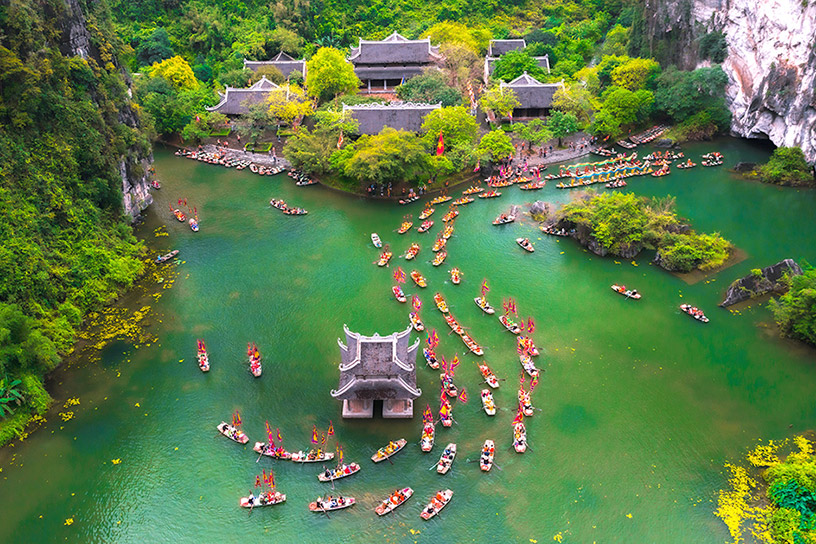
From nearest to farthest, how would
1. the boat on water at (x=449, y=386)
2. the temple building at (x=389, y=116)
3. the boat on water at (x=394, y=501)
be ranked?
1. the boat on water at (x=394, y=501)
2. the boat on water at (x=449, y=386)
3. the temple building at (x=389, y=116)

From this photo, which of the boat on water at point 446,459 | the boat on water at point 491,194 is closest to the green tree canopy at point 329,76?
the boat on water at point 491,194

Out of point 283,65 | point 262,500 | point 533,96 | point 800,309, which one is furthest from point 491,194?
point 283,65

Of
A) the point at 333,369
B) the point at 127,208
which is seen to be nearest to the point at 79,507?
the point at 333,369

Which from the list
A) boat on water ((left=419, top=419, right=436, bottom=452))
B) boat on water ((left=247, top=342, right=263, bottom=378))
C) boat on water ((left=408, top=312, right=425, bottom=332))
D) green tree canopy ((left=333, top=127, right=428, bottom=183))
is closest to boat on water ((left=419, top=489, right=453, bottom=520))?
boat on water ((left=419, top=419, right=436, bottom=452))

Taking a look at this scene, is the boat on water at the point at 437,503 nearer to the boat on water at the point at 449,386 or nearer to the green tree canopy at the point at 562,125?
the boat on water at the point at 449,386

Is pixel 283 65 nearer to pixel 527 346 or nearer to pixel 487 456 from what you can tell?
pixel 527 346

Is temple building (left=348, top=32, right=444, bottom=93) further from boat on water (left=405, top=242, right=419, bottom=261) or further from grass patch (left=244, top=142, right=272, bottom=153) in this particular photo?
boat on water (left=405, top=242, right=419, bottom=261)
